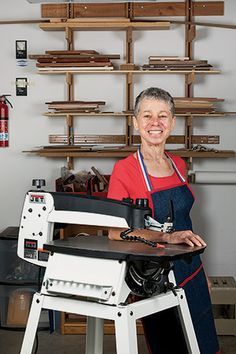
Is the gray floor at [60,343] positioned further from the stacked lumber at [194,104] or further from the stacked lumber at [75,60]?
the stacked lumber at [75,60]

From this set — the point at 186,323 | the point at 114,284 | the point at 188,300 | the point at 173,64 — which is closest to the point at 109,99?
the point at 173,64

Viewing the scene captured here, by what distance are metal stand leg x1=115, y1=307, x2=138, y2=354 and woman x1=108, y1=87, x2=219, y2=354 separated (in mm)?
558

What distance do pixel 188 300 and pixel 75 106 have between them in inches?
82.0

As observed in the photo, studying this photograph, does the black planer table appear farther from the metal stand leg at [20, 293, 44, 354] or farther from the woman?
the woman

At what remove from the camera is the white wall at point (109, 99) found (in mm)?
4613

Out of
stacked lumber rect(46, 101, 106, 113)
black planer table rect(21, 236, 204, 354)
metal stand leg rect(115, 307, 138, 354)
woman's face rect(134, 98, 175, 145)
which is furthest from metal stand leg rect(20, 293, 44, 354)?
stacked lumber rect(46, 101, 106, 113)

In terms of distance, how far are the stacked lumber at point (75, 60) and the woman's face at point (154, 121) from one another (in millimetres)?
1751

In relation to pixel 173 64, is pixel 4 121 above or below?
below

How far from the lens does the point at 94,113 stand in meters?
4.39

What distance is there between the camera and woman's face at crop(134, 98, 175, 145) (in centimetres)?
263

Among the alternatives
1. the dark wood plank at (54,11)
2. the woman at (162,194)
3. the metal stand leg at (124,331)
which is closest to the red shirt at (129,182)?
the woman at (162,194)

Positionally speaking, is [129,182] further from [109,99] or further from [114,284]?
[109,99]

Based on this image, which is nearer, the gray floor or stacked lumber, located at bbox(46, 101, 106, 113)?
the gray floor

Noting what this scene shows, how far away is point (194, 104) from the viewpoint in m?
4.35
